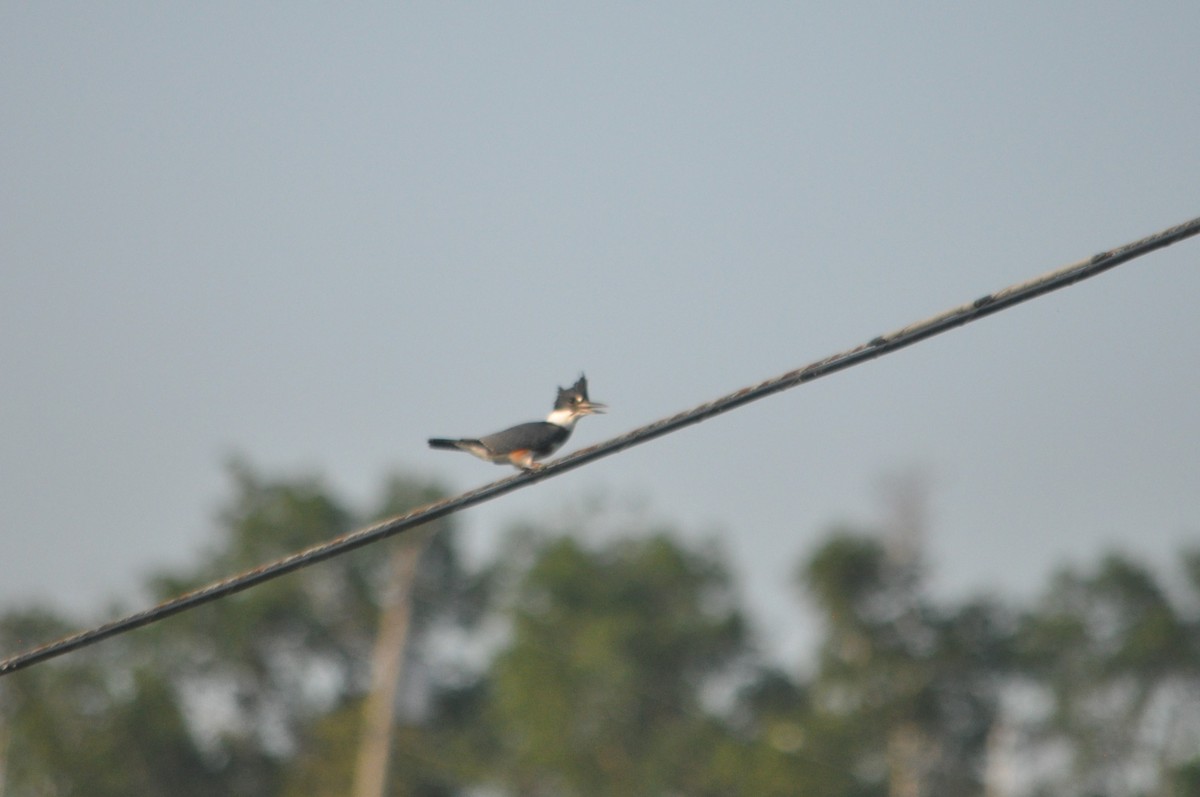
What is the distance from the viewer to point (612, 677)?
61.3 meters

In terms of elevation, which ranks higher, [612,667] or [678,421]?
[678,421]

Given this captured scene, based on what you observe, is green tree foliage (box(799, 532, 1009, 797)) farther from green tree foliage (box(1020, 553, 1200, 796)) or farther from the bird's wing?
the bird's wing

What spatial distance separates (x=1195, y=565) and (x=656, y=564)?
18.3m

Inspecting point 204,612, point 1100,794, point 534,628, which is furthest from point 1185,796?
point 204,612

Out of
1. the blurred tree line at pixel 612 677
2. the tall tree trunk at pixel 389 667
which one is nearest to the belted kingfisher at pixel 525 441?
the tall tree trunk at pixel 389 667

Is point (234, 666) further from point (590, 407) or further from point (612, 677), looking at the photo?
point (590, 407)

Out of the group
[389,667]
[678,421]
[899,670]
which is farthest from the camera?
[899,670]

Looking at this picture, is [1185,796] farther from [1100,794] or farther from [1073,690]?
[1073,690]

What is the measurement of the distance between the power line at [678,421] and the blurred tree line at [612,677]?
39.8 meters

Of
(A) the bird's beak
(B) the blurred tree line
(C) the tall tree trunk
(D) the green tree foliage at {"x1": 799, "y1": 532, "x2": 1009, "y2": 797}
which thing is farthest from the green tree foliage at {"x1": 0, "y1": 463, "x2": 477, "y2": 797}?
(A) the bird's beak

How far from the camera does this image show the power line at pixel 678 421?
719 centimetres

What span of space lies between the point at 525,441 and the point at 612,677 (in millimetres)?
49600

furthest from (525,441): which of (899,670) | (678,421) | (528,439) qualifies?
(899,670)

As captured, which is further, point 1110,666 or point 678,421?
point 1110,666
